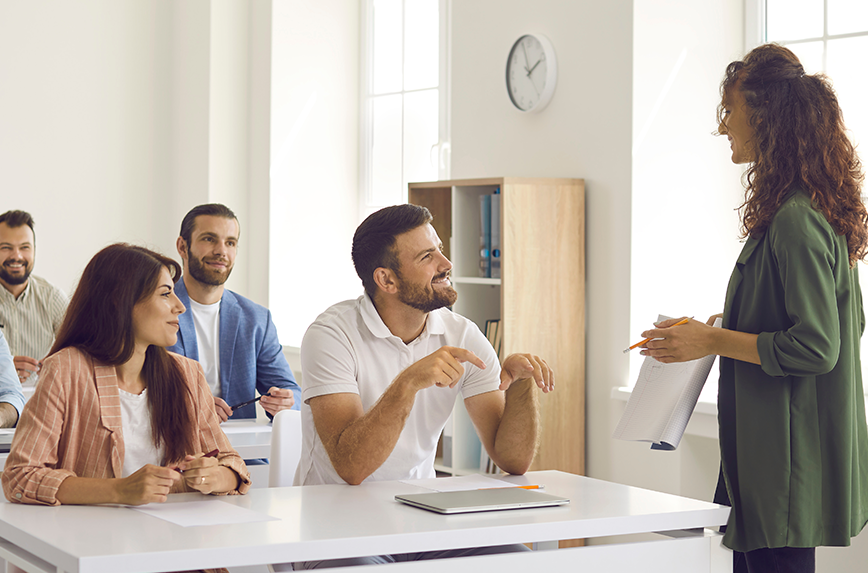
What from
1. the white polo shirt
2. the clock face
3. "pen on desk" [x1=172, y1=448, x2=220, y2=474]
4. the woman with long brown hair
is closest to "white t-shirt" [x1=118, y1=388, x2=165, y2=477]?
the woman with long brown hair

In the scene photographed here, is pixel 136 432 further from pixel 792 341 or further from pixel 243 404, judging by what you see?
pixel 792 341

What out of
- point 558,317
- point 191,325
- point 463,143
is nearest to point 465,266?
point 558,317

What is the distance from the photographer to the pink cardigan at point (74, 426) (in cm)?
197

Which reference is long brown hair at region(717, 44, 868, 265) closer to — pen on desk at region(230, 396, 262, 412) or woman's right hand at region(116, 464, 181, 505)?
woman's right hand at region(116, 464, 181, 505)

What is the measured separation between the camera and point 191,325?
3324 mm

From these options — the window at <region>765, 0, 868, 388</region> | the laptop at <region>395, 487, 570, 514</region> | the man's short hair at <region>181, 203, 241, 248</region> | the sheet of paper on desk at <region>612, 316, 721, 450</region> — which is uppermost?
the window at <region>765, 0, 868, 388</region>

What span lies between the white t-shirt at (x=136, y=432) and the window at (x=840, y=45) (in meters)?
2.34

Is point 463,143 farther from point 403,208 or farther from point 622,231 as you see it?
point 403,208

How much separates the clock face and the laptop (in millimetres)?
2334

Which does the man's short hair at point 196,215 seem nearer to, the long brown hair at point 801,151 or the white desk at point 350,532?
the white desk at point 350,532

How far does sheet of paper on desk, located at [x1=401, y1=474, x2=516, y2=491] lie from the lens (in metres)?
2.06

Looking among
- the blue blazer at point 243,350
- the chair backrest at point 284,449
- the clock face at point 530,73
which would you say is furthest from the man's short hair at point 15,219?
the chair backrest at point 284,449

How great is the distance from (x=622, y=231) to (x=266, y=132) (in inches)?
109

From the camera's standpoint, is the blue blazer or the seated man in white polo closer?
the seated man in white polo
